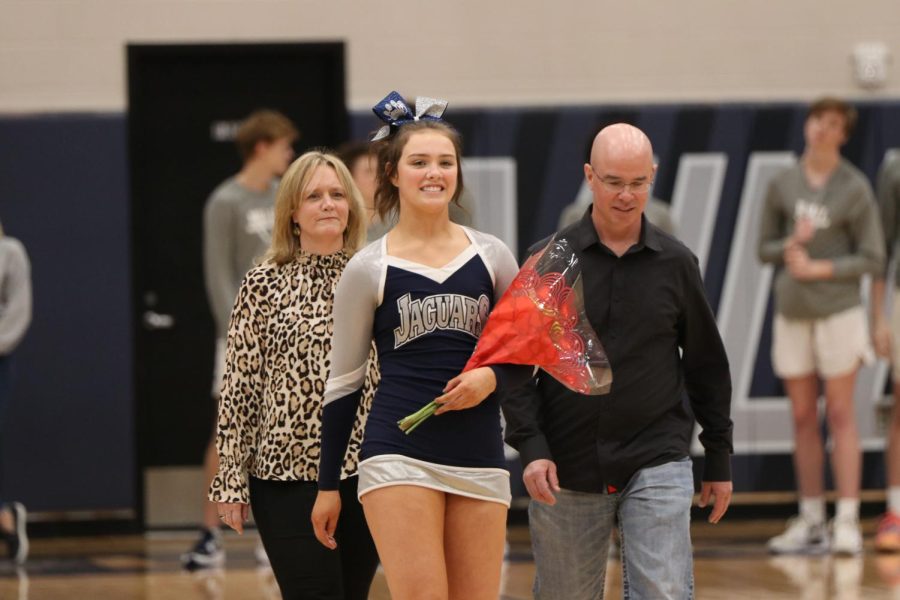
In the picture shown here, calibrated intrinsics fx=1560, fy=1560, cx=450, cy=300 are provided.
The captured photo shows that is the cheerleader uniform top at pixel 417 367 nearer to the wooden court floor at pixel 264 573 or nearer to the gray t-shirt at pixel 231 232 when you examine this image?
the wooden court floor at pixel 264 573

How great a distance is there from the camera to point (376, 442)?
3.84 meters

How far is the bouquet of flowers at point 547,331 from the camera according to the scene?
3.81m

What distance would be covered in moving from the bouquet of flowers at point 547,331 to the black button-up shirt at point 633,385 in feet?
0.29

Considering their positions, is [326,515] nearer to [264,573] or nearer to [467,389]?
[467,389]

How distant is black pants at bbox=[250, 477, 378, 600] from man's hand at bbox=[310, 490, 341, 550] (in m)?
0.17

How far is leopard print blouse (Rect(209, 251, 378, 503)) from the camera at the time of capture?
4.29 meters

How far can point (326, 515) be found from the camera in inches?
158

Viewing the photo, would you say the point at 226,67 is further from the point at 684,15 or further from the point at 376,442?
the point at 376,442

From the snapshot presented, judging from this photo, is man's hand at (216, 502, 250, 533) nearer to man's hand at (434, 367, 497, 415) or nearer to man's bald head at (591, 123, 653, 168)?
man's hand at (434, 367, 497, 415)

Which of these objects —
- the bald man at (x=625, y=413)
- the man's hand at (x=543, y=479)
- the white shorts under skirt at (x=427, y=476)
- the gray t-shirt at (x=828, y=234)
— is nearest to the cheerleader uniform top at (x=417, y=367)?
the white shorts under skirt at (x=427, y=476)

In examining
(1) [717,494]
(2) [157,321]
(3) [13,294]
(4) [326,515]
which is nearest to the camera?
(4) [326,515]

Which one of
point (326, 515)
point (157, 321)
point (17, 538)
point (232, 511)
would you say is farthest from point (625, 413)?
point (157, 321)

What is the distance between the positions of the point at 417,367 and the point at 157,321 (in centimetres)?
565

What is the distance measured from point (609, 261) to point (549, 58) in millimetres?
5239
